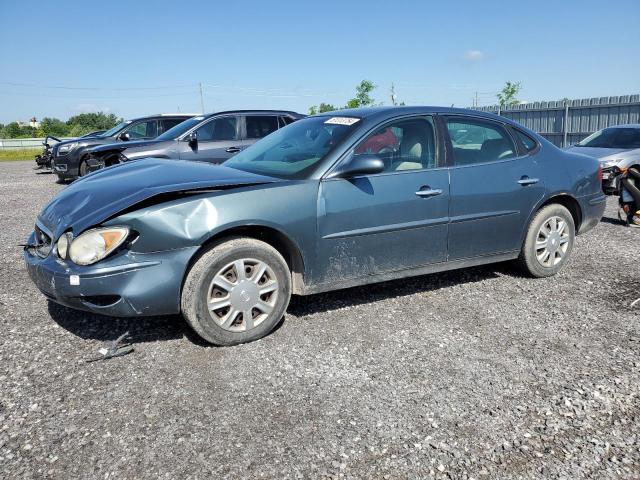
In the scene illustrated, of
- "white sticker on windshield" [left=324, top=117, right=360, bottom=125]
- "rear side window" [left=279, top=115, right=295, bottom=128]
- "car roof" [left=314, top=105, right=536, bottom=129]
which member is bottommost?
"white sticker on windshield" [left=324, top=117, right=360, bottom=125]

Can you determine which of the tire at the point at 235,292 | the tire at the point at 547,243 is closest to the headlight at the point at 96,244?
the tire at the point at 235,292

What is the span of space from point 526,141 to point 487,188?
0.83 meters

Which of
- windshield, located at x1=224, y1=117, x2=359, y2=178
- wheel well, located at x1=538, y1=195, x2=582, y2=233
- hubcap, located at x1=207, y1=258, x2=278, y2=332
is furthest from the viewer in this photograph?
wheel well, located at x1=538, y1=195, x2=582, y2=233

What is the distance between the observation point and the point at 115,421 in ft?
9.23

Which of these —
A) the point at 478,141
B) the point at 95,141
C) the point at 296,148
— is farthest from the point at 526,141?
the point at 95,141

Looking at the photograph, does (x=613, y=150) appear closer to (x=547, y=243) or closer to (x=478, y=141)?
(x=547, y=243)

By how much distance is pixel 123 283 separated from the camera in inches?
131

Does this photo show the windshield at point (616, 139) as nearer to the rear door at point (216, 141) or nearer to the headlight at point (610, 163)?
the headlight at point (610, 163)

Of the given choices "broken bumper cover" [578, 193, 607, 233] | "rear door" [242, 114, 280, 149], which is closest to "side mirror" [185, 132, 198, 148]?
"rear door" [242, 114, 280, 149]

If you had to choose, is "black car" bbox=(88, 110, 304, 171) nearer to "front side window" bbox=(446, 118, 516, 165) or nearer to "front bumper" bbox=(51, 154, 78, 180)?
"front bumper" bbox=(51, 154, 78, 180)

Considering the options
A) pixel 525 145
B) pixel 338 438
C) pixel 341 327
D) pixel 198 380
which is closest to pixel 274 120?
pixel 525 145

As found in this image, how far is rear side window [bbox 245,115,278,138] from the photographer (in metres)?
10.2

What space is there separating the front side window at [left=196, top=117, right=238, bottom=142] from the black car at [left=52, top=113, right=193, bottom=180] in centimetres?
344

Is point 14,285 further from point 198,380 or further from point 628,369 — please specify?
point 628,369
